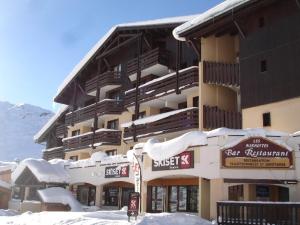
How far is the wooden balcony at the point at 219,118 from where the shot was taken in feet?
82.9

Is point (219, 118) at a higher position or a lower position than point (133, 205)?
higher

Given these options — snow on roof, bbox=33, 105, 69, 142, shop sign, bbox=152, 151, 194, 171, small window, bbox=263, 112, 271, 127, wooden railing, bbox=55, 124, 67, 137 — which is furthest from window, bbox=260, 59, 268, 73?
snow on roof, bbox=33, 105, 69, 142

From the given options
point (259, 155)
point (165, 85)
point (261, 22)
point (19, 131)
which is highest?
point (19, 131)

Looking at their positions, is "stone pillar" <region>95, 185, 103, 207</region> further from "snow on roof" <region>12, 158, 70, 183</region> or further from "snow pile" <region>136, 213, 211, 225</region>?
"snow pile" <region>136, 213, 211, 225</region>

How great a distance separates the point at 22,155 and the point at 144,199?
134 metres

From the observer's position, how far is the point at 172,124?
27781 millimetres

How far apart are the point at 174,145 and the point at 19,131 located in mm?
163780

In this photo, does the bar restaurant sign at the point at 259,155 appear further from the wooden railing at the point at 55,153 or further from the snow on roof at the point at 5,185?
the wooden railing at the point at 55,153

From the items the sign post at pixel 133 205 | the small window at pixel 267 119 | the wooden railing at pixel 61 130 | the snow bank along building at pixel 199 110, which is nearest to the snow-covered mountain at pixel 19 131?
the wooden railing at pixel 61 130

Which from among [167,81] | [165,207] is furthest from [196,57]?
[165,207]

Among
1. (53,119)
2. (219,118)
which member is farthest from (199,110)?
(53,119)

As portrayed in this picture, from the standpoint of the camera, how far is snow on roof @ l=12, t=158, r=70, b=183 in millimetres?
33906

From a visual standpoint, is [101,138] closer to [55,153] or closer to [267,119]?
[55,153]

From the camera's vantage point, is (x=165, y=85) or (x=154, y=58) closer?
(x=165, y=85)
